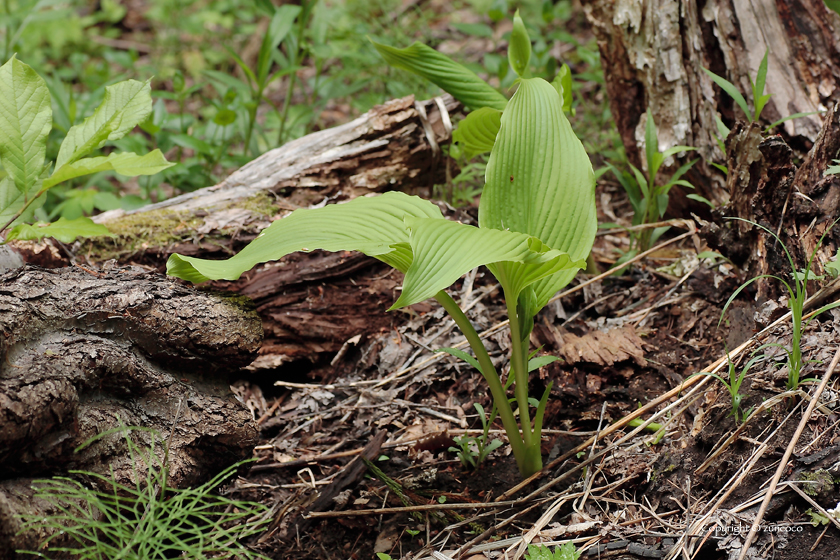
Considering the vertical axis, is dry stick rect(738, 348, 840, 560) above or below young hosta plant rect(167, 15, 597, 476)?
below

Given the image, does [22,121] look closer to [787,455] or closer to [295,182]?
[295,182]

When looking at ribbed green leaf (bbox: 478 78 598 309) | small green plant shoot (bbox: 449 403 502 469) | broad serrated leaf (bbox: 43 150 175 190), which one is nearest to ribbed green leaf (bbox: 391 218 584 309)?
ribbed green leaf (bbox: 478 78 598 309)

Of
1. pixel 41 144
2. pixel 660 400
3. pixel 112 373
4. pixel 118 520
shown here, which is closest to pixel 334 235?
pixel 112 373

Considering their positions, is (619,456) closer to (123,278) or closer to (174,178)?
(123,278)

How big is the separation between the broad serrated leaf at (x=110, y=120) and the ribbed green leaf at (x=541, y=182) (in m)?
0.96

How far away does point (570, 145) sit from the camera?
1441 mm

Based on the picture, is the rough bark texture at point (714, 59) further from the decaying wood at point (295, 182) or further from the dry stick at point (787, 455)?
the dry stick at point (787, 455)

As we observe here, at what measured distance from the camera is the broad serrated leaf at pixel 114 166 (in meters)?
1.43

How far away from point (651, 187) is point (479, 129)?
703mm

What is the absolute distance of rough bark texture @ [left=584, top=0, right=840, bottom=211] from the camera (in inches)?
83.3

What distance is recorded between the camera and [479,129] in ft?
6.59

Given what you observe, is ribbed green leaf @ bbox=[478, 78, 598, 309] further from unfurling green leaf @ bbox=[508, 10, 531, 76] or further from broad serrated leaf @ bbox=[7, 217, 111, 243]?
broad serrated leaf @ bbox=[7, 217, 111, 243]

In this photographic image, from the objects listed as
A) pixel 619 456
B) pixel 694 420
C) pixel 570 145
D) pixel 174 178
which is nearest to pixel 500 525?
pixel 619 456

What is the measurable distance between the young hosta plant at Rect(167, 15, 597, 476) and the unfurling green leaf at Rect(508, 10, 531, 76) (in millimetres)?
642
